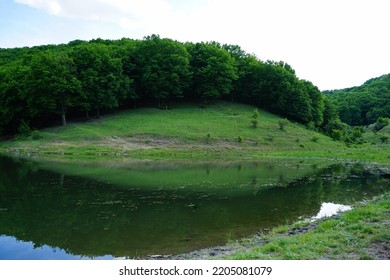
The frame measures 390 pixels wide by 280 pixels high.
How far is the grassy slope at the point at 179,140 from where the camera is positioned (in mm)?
53531

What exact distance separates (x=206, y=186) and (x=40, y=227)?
582 inches

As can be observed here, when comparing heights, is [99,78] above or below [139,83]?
below

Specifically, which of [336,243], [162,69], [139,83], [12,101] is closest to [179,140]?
[139,83]

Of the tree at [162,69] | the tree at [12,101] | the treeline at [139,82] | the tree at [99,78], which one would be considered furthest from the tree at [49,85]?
the tree at [162,69]

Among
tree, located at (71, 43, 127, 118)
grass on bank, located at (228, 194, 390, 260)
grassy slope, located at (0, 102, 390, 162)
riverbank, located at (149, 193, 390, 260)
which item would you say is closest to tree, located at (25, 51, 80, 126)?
tree, located at (71, 43, 127, 118)

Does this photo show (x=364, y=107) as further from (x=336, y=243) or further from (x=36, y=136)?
(x=336, y=243)

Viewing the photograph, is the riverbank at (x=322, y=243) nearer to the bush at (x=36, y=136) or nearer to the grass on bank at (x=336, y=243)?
the grass on bank at (x=336, y=243)

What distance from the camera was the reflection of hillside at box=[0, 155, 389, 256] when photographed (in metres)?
15.2

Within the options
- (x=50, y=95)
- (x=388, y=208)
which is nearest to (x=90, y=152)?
(x=50, y=95)

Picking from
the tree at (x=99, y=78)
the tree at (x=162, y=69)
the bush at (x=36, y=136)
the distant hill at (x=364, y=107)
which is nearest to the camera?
the bush at (x=36, y=136)

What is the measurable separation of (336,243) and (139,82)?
74.3m

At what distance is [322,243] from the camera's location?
41.0 feet

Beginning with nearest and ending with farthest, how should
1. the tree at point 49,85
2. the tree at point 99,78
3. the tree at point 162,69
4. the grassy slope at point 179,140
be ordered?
the grassy slope at point 179,140 < the tree at point 49,85 < the tree at point 99,78 < the tree at point 162,69

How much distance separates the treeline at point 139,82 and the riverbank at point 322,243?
57.9 metres
